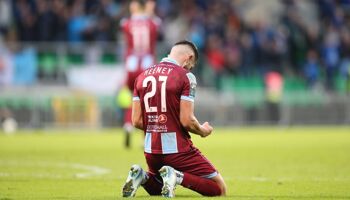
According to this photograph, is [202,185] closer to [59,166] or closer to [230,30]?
[59,166]

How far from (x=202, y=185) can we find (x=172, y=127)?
70cm

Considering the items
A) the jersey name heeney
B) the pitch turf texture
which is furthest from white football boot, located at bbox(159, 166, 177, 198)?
the jersey name heeney

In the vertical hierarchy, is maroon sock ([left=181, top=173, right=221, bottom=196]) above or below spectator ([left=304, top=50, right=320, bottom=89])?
below

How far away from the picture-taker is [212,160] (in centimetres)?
1534

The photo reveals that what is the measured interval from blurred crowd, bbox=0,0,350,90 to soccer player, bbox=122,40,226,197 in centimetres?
1740

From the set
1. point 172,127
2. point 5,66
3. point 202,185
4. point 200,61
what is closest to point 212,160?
point 202,185

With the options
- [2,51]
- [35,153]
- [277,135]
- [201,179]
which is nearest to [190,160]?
[201,179]

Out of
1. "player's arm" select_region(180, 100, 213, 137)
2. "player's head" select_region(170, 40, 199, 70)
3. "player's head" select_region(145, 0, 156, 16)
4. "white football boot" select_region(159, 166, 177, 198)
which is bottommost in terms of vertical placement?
"white football boot" select_region(159, 166, 177, 198)

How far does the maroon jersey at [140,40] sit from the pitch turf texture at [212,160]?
176 centimetres

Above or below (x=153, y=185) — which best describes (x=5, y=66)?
above

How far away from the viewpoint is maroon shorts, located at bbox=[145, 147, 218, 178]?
9.38m

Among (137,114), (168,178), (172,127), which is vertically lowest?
(168,178)

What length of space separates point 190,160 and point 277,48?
21031 mm

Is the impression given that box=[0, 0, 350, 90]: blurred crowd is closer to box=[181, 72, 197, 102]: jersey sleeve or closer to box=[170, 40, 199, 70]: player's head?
box=[170, 40, 199, 70]: player's head
